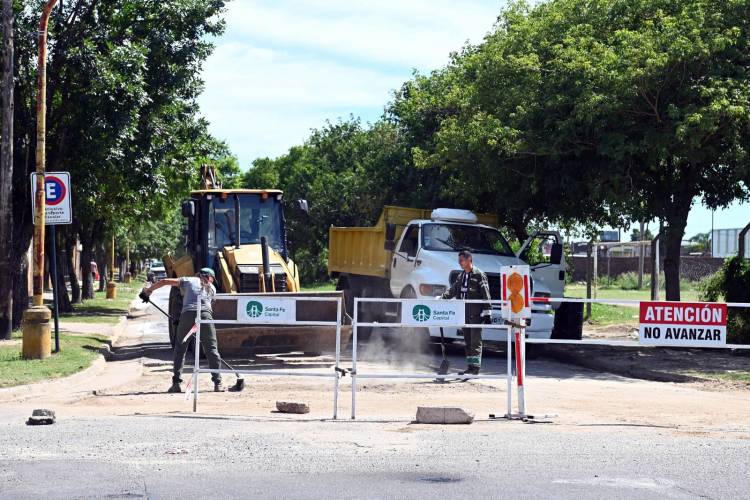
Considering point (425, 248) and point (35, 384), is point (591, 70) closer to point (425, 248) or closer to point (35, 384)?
point (425, 248)

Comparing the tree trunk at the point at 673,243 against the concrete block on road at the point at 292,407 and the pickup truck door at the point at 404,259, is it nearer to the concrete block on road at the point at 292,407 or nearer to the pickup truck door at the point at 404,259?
the pickup truck door at the point at 404,259

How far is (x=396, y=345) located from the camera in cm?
1880

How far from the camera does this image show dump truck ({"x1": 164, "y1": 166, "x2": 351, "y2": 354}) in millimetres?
17266

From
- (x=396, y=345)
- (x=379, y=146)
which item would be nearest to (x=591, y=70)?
(x=396, y=345)

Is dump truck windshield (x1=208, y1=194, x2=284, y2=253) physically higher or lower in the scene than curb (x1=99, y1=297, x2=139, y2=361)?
higher

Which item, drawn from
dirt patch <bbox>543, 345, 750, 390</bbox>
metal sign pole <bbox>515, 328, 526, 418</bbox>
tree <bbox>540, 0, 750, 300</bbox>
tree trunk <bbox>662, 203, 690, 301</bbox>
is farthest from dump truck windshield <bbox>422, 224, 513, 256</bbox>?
metal sign pole <bbox>515, 328, 526, 418</bbox>

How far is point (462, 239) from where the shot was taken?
69.0 ft

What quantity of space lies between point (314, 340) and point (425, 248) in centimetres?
386

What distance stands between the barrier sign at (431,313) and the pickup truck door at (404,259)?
8275 millimetres

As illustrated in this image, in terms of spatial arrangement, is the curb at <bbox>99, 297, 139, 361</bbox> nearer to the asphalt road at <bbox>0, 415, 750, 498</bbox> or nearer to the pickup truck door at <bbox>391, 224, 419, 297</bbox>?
→ the pickup truck door at <bbox>391, 224, 419, 297</bbox>

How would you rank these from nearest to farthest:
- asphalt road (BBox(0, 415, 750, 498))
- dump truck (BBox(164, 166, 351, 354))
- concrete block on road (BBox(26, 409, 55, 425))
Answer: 1. asphalt road (BBox(0, 415, 750, 498))
2. concrete block on road (BBox(26, 409, 55, 425))
3. dump truck (BBox(164, 166, 351, 354))

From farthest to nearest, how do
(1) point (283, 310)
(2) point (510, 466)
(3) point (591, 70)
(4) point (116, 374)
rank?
(3) point (591, 70)
(4) point (116, 374)
(1) point (283, 310)
(2) point (510, 466)

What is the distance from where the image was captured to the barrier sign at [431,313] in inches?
465

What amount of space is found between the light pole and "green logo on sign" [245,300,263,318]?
20.6 feet
